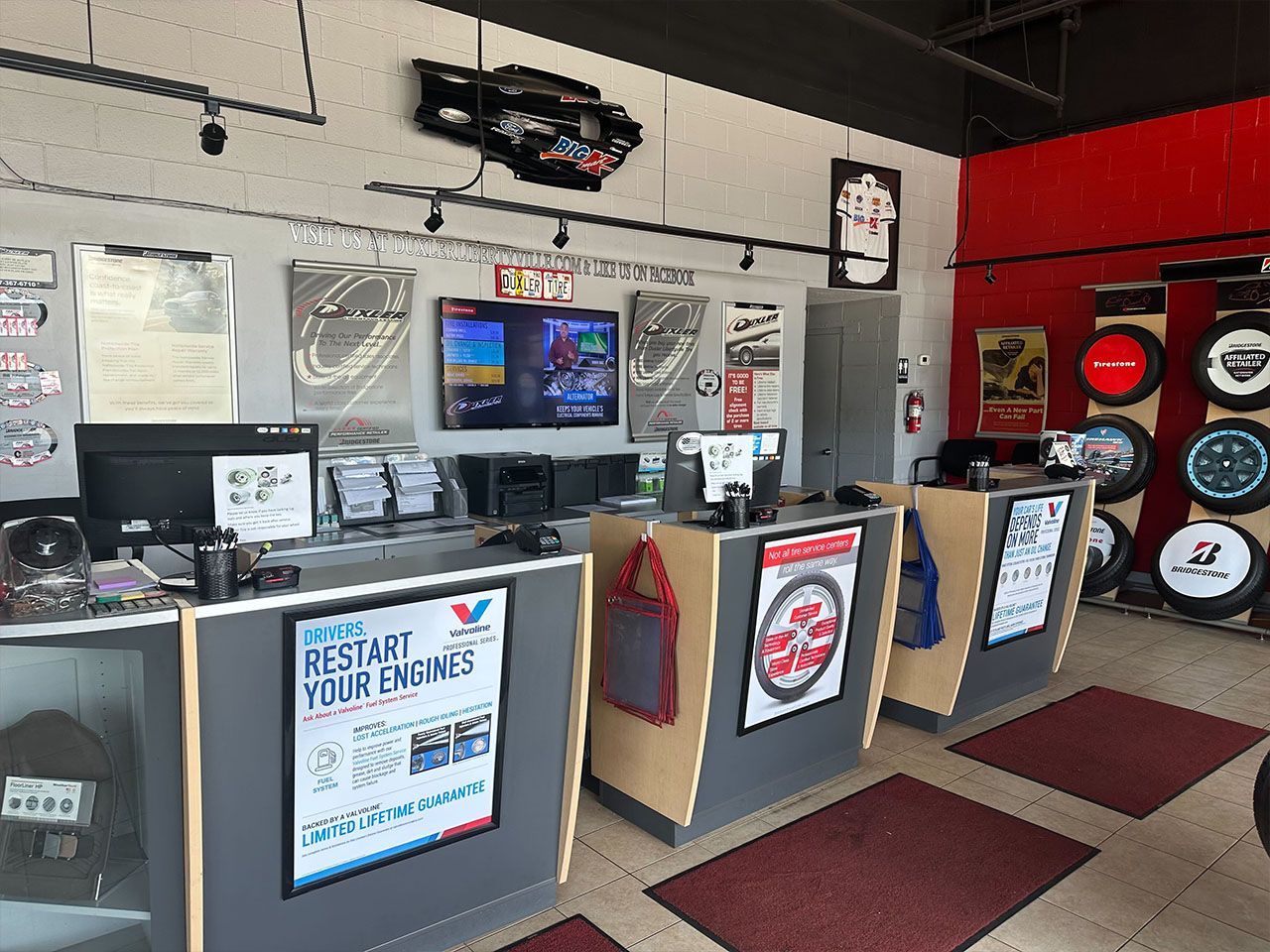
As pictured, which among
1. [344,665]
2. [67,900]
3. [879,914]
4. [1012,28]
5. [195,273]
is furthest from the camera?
[1012,28]

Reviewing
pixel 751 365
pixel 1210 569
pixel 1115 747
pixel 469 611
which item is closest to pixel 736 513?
pixel 469 611

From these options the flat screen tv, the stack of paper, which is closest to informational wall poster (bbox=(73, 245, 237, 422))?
the stack of paper

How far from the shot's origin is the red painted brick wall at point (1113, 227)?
598 centimetres

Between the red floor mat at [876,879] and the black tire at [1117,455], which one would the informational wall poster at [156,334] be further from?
the black tire at [1117,455]

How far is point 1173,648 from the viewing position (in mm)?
5320

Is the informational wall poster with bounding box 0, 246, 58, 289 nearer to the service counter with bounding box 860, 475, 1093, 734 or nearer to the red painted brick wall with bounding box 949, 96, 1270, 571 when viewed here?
the service counter with bounding box 860, 475, 1093, 734

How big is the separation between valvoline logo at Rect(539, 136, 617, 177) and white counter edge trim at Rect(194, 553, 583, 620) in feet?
10.9

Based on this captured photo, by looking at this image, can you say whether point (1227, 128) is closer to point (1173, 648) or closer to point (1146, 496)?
point (1146, 496)

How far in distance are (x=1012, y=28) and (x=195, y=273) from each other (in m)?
6.69

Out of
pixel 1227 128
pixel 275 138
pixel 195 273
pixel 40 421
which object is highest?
pixel 1227 128

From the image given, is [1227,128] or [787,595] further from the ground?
[1227,128]

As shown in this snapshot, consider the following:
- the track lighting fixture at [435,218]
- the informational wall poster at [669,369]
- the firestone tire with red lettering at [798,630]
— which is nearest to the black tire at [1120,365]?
the informational wall poster at [669,369]

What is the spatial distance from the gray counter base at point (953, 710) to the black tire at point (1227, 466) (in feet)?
8.19

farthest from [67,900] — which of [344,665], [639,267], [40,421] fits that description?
[639,267]
